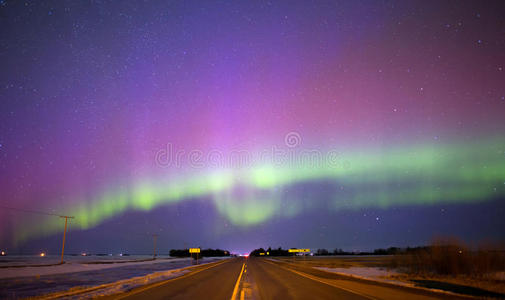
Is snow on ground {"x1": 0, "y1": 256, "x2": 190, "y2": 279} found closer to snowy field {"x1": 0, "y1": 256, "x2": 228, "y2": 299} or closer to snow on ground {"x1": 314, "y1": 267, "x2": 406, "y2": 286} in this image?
snowy field {"x1": 0, "y1": 256, "x2": 228, "y2": 299}

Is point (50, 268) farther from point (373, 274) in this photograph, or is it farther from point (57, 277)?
point (373, 274)

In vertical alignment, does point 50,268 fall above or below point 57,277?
below

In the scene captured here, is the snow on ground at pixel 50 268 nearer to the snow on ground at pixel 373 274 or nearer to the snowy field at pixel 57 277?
the snowy field at pixel 57 277

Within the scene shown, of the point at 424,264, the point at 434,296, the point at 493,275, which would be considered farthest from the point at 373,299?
the point at 424,264

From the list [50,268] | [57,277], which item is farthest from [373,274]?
[50,268]

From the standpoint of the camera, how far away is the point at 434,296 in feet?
56.4

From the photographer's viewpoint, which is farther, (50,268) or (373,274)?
(50,268)

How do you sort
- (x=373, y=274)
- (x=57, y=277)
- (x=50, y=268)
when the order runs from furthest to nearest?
(x=50, y=268)
(x=373, y=274)
(x=57, y=277)

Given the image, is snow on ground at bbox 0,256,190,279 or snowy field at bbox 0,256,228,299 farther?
snow on ground at bbox 0,256,190,279

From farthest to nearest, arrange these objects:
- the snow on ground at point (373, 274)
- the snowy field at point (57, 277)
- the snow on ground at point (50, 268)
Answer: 1. the snow on ground at point (50, 268)
2. the snow on ground at point (373, 274)
3. the snowy field at point (57, 277)

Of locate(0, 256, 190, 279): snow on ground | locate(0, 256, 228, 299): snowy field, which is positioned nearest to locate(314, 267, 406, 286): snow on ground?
locate(0, 256, 228, 299): snowy field

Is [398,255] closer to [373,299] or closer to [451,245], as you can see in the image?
[451,245]

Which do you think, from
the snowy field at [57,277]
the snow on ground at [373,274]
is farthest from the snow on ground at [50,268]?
the snow on ground at [373,274]

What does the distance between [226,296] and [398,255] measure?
3450cm
